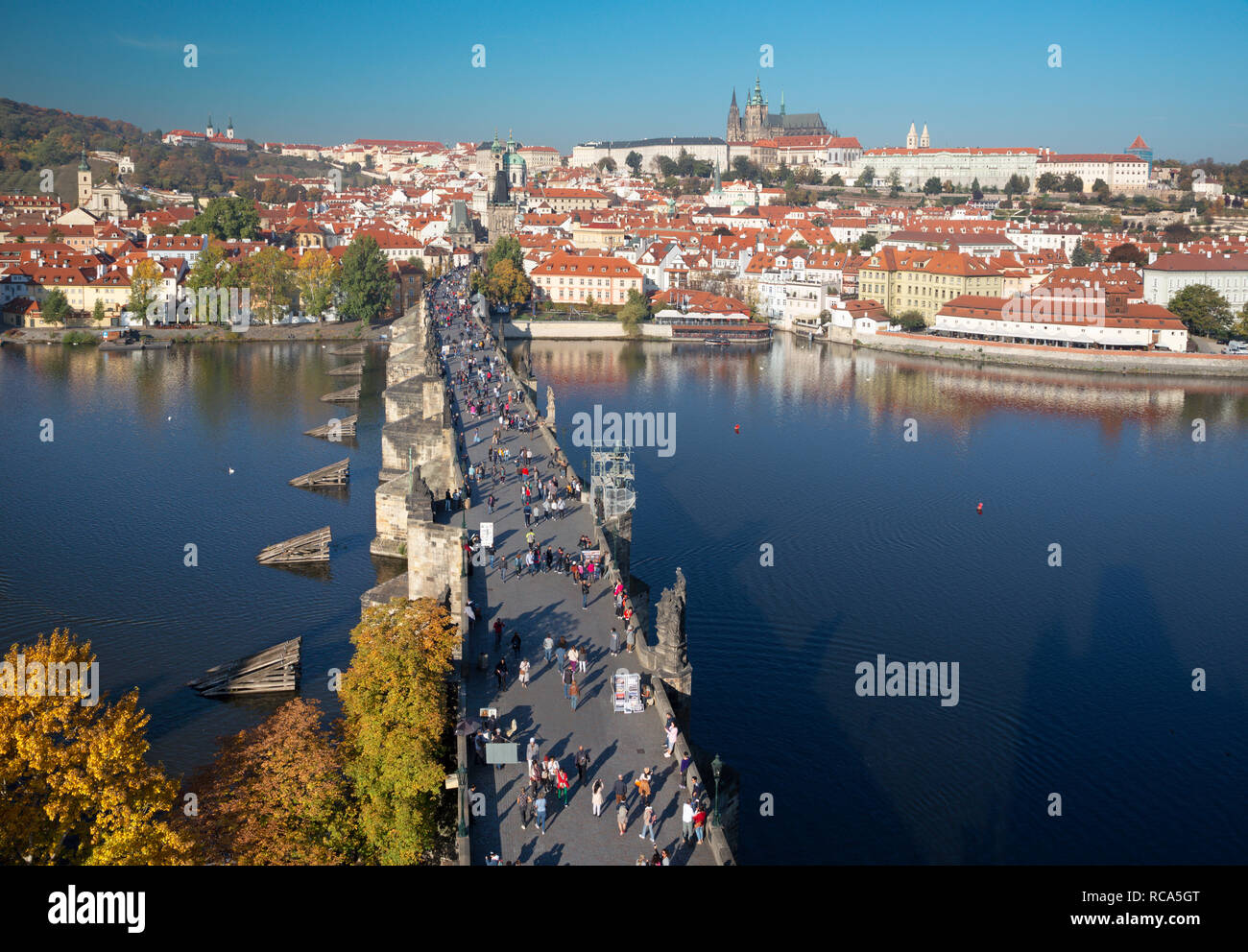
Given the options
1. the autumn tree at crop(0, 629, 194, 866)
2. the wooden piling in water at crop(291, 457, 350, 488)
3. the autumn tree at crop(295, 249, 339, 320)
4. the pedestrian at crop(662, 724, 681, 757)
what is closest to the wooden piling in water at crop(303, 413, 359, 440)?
the wooden piling in water at crop(291, 457, 350, 488)

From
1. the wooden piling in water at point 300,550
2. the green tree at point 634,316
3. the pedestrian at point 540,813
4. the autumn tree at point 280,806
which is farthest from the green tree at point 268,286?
the pedestrian at point 540,813

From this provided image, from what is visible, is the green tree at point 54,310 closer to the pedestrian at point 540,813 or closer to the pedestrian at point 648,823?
the pedestrian at point 540,813

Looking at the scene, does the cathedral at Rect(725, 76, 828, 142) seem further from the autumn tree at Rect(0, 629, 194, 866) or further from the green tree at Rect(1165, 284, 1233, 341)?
the autumn tree at Rect(0, 629, 194, 866)

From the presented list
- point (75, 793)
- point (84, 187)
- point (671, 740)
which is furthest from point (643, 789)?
point (84, 187)

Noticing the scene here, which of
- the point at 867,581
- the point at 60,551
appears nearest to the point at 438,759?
the point at 867,581

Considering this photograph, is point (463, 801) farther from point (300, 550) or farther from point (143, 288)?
point (143, 288)

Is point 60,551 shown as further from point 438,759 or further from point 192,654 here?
point 438,759
